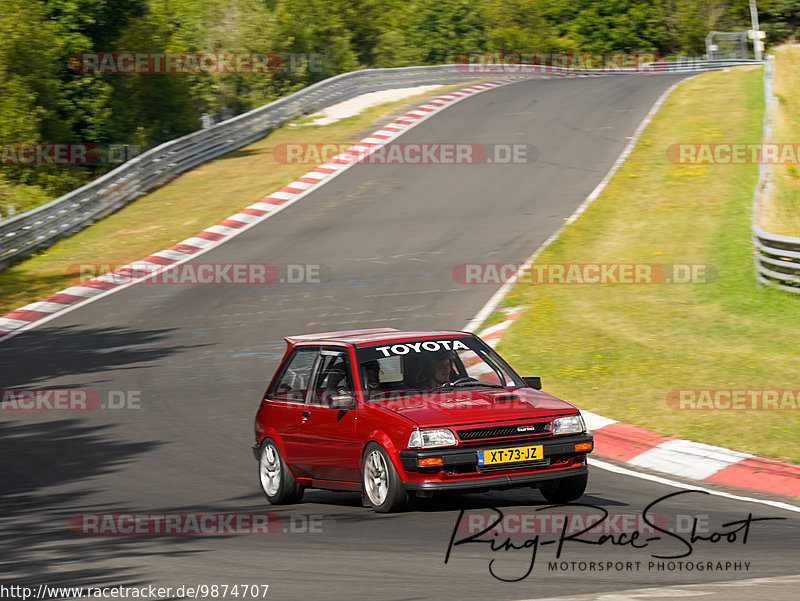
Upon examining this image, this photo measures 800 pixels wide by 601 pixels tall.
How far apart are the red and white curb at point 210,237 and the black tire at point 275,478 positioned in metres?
10.6

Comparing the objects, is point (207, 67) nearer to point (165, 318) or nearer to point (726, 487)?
point (165, 318)

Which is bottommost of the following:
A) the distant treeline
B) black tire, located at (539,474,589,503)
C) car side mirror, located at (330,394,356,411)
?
black tire, located at (539,474,589,503)

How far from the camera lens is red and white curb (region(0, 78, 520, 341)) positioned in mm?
20688

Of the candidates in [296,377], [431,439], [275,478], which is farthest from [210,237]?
[431,439]

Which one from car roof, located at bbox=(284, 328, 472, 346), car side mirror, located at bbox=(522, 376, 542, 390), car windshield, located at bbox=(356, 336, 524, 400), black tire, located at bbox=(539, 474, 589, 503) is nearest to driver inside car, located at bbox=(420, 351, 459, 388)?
car windshield, located at bbox=(356, 336, 524, 400)

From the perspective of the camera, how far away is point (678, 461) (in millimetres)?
10477

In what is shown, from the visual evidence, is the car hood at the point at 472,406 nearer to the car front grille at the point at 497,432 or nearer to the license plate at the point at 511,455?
the car front grille at the point at 497,432

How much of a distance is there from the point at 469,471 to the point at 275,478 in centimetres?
227

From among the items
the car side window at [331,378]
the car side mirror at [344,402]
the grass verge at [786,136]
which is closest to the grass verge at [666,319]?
the grass verge at [786,136]

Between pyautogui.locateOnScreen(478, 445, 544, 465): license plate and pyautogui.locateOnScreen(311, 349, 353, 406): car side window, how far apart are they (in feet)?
4.74

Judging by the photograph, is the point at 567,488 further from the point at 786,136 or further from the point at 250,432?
the point at 786,136

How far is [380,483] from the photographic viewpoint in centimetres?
855

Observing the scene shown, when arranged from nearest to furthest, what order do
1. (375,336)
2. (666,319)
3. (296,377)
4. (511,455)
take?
(511,455)
(375,336)
(296,377)
(666,319)

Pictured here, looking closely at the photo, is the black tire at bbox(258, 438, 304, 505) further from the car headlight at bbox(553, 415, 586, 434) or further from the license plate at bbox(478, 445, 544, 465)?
the car headlight at bbox(553, 415, 586, 434)
